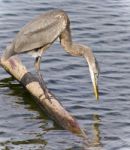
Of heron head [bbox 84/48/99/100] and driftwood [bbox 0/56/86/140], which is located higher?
heron head [bbox 84/48/99/100]

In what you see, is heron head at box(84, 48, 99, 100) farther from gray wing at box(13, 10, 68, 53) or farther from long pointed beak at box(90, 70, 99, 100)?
gray wing at box(13, 10, 68, 53)

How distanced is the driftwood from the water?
16 cm

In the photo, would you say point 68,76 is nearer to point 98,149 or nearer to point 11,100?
point 11,100

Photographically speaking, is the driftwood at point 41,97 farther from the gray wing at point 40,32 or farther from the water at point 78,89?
the gray wing at point 40,32

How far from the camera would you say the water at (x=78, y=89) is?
10.4m

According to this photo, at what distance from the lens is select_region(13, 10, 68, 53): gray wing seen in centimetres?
1179

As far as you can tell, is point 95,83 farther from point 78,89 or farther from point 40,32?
point 40,32

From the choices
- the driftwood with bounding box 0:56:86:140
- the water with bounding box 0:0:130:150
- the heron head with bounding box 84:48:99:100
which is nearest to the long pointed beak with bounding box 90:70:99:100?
the heron head with bounding box 84:48:99:100

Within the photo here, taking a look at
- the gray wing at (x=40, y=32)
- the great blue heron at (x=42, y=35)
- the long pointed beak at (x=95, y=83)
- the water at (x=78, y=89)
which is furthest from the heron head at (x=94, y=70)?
the gray wing at (x=40, y=32)

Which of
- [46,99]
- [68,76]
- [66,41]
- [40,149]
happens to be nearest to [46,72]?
[68,76]

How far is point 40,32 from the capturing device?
11883mm

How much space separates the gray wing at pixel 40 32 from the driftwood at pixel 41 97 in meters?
0.51

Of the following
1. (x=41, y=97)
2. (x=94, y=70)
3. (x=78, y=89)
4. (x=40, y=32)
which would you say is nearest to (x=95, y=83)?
(x=94, y=70)

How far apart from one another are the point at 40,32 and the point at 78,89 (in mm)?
1367
